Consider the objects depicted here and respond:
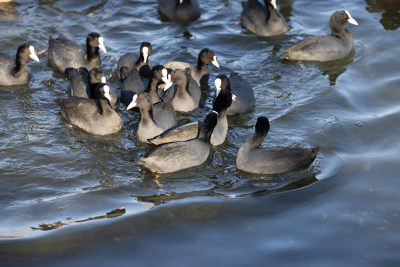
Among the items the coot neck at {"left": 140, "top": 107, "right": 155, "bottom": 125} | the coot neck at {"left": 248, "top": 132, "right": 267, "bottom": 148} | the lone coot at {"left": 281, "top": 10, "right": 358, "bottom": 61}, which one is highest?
the lone coot at {"left": 281, "top": 10, "right": 358, "bottom": 61}

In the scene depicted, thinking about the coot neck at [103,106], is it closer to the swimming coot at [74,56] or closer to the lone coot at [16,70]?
the swimming coot at [74,56]

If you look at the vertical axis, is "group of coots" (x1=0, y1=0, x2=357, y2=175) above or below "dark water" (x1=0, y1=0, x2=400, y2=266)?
above

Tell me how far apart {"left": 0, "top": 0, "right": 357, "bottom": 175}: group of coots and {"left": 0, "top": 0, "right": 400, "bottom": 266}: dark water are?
6.5 inches

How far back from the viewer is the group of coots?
6.64m

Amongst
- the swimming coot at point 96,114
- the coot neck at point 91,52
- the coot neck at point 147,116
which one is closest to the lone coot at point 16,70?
the coot neck at point 91,52

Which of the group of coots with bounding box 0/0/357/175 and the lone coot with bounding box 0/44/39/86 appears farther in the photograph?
the lone coot with bounding box 0/44/39/86

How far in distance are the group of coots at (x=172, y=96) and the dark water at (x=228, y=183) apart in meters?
0.16

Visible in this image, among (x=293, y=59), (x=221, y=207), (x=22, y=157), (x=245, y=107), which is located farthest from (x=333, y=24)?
(x=22, y=157)

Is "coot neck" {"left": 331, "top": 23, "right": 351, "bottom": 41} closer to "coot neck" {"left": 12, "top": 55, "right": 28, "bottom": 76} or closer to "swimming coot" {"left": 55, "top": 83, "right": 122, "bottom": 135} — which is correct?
"swimming coot" {"left": 55, "top": 83, "right": 122, "bottom": 135}

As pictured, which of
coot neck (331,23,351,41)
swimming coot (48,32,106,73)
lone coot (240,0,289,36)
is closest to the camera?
swimming coot (48,32,106,73)

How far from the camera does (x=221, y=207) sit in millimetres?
5988

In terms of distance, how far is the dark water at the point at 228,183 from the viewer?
5453 mm

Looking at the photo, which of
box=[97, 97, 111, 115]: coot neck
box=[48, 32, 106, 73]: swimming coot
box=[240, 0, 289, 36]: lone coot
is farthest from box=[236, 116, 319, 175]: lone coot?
box=[240, 0, 289, 36]: lone coot

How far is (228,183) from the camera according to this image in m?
6.48
